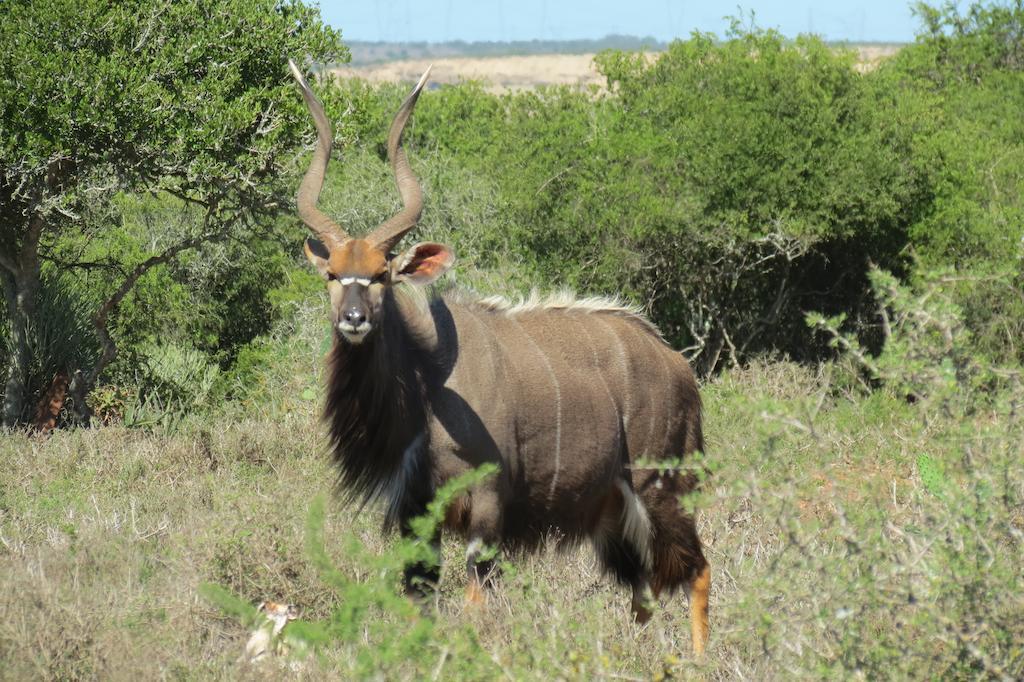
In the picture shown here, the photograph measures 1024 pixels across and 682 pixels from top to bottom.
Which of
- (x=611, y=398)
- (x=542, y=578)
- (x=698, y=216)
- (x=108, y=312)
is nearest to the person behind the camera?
(x=542, y=578)

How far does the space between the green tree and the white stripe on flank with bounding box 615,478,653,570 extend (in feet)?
12.9

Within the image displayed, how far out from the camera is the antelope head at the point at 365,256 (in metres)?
4.40

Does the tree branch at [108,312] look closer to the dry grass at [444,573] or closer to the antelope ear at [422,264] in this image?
the dry grass at [444,573]

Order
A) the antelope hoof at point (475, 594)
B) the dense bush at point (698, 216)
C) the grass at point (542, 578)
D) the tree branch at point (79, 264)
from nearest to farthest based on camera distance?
the grass at point (542, 578), the antelope hoof at point (475, 594), the tree branch at point (79, 264), the dense bush at point (698, 216)

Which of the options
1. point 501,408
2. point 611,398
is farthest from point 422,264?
point 611,398

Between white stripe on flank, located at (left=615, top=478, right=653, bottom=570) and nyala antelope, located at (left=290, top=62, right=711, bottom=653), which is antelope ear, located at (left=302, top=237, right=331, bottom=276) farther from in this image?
white stripe on flank, located at (left=615, top=478, right=653, bottom=570)

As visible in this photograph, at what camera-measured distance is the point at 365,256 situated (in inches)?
177

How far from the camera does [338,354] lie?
15.3 feet

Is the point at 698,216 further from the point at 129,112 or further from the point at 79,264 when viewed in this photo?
the point at 79,264

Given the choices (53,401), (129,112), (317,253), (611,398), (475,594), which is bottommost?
(53,401)

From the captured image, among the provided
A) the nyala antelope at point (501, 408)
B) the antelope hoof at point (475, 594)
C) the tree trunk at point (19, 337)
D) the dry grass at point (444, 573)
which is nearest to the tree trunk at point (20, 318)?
the tree trunk at point (19, 337)

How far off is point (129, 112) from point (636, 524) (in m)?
4.21

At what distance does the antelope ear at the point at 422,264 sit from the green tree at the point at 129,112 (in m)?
3.63

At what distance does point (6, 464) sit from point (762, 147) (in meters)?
5.66
